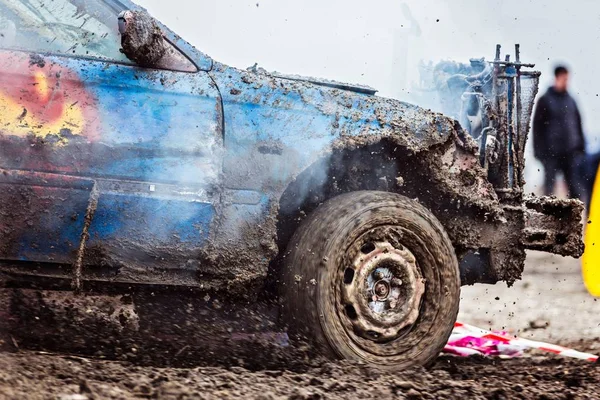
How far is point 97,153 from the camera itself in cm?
400

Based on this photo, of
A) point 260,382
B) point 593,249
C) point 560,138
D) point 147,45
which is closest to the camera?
point 260,382

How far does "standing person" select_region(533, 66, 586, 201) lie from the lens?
30.7 feet

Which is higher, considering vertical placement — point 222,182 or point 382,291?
point 222,182

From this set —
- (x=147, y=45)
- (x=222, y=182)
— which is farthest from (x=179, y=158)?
(x=147, y=45)

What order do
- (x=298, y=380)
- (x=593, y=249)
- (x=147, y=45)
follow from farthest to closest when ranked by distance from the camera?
(x=593, y=249)
(x=147, y=45)
(x=298, y=380)

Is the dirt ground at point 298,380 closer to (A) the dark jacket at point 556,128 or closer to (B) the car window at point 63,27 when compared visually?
(B) the car window at point 63,27

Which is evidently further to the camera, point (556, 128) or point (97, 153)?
point (556, 128)

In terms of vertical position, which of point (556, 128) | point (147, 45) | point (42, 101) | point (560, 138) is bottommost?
point (42, 101)

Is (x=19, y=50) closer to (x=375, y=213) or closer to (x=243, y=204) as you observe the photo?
(x=243, y=204)

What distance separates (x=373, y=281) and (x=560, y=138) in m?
5.72

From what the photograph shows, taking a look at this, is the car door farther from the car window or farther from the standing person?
the standing person

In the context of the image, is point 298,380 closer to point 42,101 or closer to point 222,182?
point 222,182

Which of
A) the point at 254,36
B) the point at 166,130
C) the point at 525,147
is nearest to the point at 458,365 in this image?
the point at 525,147

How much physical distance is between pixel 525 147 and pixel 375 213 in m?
1.67
